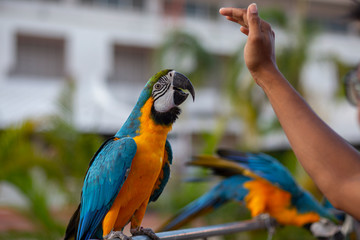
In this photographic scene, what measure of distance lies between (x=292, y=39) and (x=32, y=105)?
5.71 metres

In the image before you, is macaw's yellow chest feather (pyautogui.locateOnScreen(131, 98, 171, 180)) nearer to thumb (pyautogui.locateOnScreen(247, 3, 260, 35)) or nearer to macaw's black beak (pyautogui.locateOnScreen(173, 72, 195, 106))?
macaw's black beak (pyautogui.locateOnScreen(173, 72, 195, 106))

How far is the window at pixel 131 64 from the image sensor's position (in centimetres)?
1128

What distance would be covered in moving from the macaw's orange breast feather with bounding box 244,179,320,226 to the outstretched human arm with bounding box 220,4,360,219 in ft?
3.84

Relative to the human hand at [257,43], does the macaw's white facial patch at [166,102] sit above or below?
below

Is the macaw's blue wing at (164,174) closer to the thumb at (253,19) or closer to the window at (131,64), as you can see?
the thumb at (253,19)

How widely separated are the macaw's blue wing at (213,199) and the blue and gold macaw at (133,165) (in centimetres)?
58

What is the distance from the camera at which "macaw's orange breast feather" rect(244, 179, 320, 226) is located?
1.71 metres

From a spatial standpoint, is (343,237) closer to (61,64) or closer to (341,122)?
(341,122)

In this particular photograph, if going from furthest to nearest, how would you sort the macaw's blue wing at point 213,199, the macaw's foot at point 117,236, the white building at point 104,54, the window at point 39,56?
the window at point 39,56 → the white building at point 104,54 → the macaw's blue wing at point 213,199 → the macaw's foot at point 117,236

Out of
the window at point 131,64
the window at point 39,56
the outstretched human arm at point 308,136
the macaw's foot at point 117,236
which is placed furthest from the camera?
the window at point 131,64

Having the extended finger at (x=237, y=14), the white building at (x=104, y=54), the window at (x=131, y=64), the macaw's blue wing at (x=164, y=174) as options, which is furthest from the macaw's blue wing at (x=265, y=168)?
the window at (x=131, y=64)

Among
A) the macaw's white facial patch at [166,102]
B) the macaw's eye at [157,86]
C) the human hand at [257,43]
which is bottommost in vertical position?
the macaw's white facial patch at [166,102]

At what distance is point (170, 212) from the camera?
139 inches

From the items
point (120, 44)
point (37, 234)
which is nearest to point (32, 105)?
point (120, 44)
